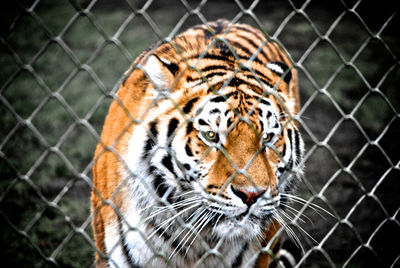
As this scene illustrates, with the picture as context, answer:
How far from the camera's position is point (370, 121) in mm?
3805

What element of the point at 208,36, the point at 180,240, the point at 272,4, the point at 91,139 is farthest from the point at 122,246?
the point at 272,4

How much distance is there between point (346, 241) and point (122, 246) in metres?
1.48

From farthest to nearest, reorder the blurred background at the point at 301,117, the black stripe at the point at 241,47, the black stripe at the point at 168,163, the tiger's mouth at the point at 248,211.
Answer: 1. the black stripe at the point at 241,47
2. the black stripe at the point at 168,163
3. the tiger's mouth at the point at 248,211
4. the blurred background at the point at 301,117

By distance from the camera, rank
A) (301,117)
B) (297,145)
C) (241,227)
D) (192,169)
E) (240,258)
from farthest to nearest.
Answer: (301,117)
(297,145)
(240,258)
(241,227)
(192,169)

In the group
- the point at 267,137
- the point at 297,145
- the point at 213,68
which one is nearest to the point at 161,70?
the point at 213,68

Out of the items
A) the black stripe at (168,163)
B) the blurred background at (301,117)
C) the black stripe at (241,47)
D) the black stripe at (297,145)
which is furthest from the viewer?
the black stripe at (241,47)

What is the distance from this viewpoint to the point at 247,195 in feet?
5.36

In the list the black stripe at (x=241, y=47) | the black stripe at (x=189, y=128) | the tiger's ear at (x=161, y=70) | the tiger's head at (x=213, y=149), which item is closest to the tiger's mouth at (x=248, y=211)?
the tiger's head at (x=213, y=149)

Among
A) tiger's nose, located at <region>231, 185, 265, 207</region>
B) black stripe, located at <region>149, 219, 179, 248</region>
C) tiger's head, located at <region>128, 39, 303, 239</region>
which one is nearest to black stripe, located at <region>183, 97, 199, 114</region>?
tiger's head, located at <region>128, 39, 303, 239</region>

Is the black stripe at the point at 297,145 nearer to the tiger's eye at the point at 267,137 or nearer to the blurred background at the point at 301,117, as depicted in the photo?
the blurred background at the point at 301,117

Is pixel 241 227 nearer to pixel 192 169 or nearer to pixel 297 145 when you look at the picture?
pixel 192 169

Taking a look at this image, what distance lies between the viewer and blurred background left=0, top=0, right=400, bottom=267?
5.10ft

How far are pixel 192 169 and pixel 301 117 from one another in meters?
1.74

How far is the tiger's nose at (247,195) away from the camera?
163 centimetres
